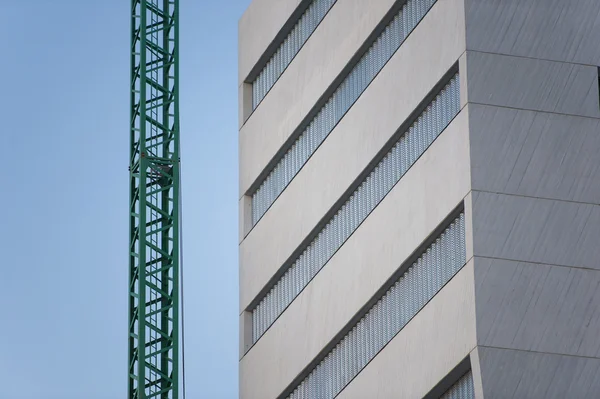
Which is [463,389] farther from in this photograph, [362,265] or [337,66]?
[337,66]

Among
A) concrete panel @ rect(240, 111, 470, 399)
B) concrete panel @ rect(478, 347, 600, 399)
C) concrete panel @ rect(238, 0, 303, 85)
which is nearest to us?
concrete panel @ rect(478, 347, 600, 399)

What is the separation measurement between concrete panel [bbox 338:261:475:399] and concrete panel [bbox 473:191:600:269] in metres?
1.27

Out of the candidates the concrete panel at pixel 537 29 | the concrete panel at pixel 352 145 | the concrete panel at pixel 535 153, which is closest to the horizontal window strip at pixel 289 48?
the concrete panel at pixel 352 145

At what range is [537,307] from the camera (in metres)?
49.9

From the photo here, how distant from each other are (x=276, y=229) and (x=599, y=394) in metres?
20.7

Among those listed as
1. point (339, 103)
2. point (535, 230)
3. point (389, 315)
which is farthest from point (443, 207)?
point (339, 103)

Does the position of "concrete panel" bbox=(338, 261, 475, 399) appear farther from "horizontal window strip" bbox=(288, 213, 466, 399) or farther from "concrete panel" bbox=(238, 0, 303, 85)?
"concrete panel" bbox=(238, 0, 303, 85)

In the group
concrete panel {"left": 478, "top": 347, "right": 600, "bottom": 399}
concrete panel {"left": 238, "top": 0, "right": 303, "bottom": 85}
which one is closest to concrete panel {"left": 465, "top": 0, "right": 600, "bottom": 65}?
concrete panel {"left": 478, "top": 347, "right": 600, "bottom": 399}

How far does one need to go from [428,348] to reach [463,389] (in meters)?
1.96

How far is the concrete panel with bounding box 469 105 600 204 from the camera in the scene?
5125 centimetres

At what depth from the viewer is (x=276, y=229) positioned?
6669 cm

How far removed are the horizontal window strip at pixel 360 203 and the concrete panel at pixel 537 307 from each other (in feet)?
19.8

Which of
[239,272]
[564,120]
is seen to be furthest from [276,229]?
[564,120]

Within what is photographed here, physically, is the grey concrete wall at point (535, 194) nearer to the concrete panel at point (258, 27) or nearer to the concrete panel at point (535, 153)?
the concrete panel at point (535, 153)
